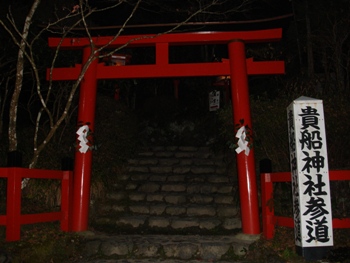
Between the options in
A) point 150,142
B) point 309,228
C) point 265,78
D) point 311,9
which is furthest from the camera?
point 265,78

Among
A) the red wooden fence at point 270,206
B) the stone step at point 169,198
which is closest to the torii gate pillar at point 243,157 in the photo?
the red wooden fence at point 270,206

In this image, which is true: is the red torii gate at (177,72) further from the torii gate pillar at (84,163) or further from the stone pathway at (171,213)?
the stone pathway at (171,213)

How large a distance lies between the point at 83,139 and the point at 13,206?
1677 mm

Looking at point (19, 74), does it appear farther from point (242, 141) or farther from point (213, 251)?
point (213, 251)

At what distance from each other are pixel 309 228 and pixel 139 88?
51.0ft

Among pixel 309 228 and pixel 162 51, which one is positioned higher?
pixel 162 51

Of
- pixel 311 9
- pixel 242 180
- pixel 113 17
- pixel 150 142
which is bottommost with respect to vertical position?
pixel 242 180

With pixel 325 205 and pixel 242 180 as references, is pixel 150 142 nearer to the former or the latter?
pixel 242 180

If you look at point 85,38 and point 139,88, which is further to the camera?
point 139,88

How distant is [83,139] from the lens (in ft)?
21.2

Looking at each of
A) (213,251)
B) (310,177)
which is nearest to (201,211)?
(213,251)

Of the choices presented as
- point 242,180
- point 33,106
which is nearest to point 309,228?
point 242,180

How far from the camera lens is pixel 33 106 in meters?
12.8

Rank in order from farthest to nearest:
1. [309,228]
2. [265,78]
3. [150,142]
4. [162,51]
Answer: [265,78]
[150,142]
[162,51]
[309,228]
